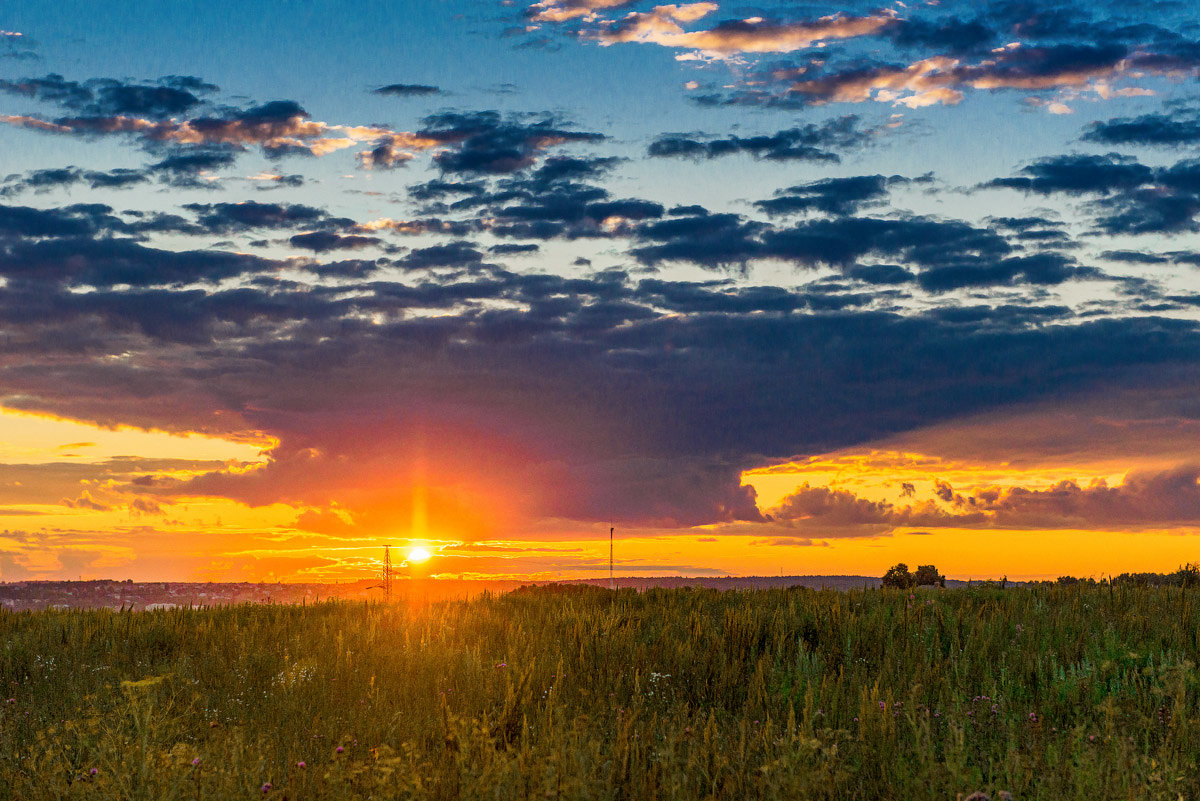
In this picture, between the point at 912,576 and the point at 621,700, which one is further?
the point at 912,576

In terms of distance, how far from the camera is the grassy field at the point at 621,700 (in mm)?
6684

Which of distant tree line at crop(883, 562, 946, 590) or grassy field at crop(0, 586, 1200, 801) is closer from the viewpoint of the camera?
grassy field at crop(0, 586, 1200, 801)

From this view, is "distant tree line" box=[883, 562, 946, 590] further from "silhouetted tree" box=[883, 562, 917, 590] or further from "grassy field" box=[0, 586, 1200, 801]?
"grassy field" box=[0, 586, 1200, 801]

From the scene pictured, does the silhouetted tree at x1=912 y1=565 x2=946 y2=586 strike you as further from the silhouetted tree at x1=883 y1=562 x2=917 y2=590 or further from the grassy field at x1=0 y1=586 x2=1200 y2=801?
the grassy field at x1=0 y1=586 x2=1200 y2=801

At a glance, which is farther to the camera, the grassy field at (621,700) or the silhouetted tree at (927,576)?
the silhouetted tree at (927,576)

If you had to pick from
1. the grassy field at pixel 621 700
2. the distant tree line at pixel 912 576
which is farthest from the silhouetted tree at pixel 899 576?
the grassy field at pixel 621 700

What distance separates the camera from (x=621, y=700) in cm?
995

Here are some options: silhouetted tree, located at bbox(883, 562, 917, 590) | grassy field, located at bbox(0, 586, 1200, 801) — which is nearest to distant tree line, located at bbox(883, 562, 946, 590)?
silhouetted tree, located at bbox(883, 562, 917, 590)

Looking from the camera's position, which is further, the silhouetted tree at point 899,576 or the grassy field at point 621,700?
the silhouetted tree at point 899,576

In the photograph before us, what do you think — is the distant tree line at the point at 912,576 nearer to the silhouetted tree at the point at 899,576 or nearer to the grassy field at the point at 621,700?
the silhouetted tree at the point at 899,576

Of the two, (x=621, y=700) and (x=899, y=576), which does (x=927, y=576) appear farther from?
(x=621, y=700)

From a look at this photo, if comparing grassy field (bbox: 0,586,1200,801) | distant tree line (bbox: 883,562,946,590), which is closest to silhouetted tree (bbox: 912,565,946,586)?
distant tree line (bbox: 883,562,946,590)

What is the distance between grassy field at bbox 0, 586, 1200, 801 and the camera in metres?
6.68

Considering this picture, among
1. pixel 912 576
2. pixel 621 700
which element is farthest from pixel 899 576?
pixel 621 700
